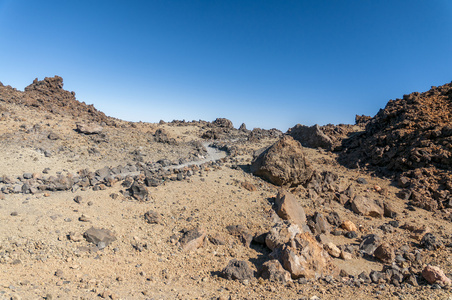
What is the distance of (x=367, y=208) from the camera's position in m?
10.2

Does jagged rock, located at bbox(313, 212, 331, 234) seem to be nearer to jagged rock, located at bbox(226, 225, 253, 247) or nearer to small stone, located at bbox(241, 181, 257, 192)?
jagged rock, located at bbox(226, 225, 253, 247)

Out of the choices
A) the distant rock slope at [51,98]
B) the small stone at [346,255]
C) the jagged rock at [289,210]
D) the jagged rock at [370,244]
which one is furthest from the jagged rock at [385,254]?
the distant rock slope at [51,98]

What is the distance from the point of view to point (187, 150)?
61.7 feet

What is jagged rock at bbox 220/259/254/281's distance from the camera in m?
5.89

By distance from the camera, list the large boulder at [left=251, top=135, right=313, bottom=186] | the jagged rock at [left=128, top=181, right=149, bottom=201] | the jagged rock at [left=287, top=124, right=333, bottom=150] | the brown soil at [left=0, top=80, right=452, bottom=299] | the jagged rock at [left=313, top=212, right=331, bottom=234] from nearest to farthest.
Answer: the brown soil at [left=0, top=80, right=452, bottom=299] < the jagged rock at [left=313, top=212, right=331, bottom=234] < the jagged rock at [left=128, top=181, right=149, bottom=201] < the large boulder at [left=251, top=135, right=313, bottom=186] < the jagged rock at [left=287, top=124, right=333, bottom=150]

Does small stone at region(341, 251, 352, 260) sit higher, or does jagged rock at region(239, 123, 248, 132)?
jagged rock at region(239, 123, 248, 132)

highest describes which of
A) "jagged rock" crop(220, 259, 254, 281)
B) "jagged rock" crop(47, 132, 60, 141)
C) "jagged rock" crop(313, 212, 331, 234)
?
"jagged rock" crop(47, 132, 60, 141)

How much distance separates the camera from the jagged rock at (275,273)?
5.82 metres

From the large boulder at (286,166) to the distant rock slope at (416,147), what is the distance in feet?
16.0

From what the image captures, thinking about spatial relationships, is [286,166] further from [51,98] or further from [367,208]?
[51,98]

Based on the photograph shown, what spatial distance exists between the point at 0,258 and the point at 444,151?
1758 cm

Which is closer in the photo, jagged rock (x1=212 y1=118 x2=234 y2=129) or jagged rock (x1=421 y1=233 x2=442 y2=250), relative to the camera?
jagged rock (x1=421 y1=233 x2=442 y2=250)

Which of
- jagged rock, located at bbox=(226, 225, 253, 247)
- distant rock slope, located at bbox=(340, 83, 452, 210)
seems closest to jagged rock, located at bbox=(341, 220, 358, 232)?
jagged rock, located at bbox=(226, 225, 253, 247)

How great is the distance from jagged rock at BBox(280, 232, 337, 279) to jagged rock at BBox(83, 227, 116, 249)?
442 centimetres
